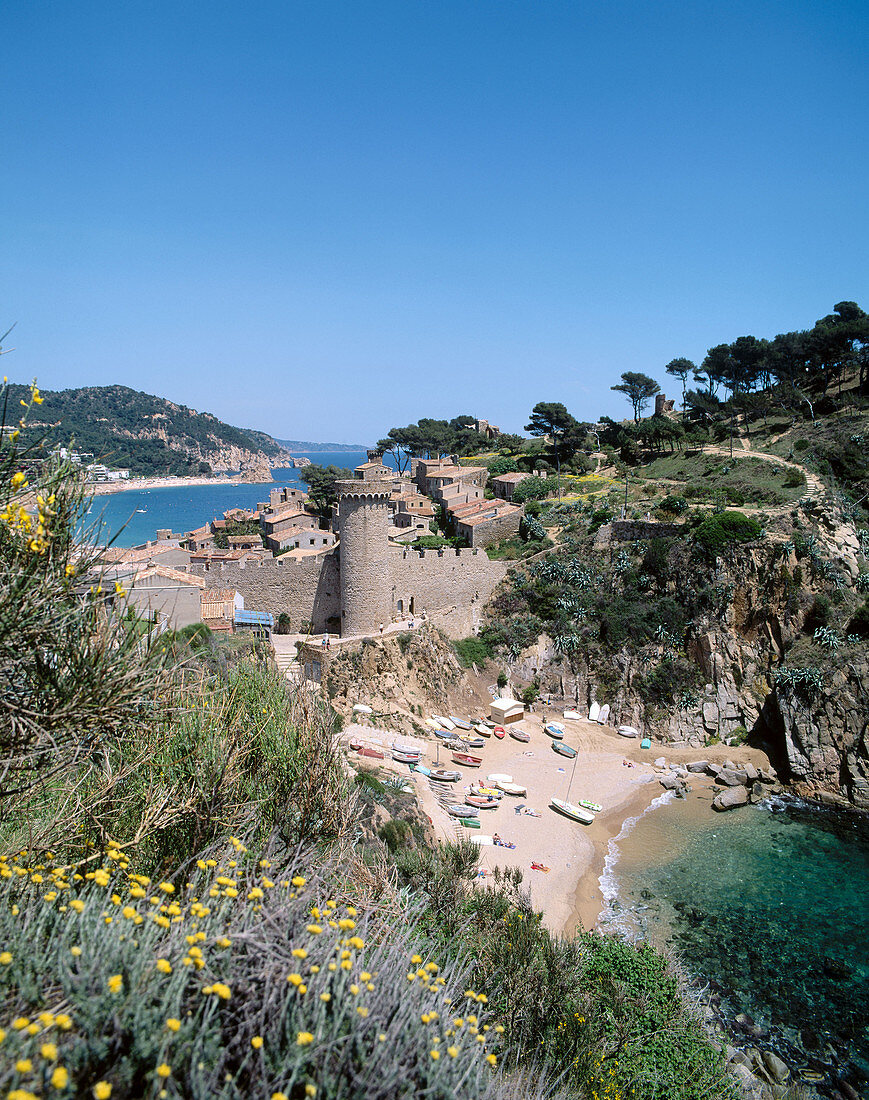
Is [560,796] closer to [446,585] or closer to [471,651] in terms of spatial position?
[471,651]

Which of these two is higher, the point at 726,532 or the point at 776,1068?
the point at 726,532

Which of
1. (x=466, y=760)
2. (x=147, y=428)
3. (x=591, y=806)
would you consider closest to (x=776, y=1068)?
(x=591, y=806)

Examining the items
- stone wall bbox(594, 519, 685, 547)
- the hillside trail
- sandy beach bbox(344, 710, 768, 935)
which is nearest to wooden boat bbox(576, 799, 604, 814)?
sandy beach bbox(344, 710, 768, 935)

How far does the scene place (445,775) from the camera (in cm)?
2319

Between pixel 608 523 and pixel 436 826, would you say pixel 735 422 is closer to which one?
pixel 608 523

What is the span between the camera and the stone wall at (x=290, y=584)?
2600 cm

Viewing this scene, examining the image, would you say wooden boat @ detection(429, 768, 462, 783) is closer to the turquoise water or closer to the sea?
the turquoise water

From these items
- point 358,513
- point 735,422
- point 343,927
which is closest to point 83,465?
point 343,927

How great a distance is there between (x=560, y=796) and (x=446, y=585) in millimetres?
11004

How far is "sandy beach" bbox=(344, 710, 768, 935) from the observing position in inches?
751

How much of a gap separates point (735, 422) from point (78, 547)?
2334 inches

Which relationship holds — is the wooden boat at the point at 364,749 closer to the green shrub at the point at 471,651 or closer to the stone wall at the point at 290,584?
the stone wall at the point at 290,584

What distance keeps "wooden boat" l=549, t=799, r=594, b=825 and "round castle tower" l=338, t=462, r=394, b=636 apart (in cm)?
1009

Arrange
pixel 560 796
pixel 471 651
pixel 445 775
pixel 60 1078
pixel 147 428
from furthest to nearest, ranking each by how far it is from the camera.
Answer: pixel 147 428, pixel 471 651, pixel 560 796, pixel 445 775, pixel 60 1078
